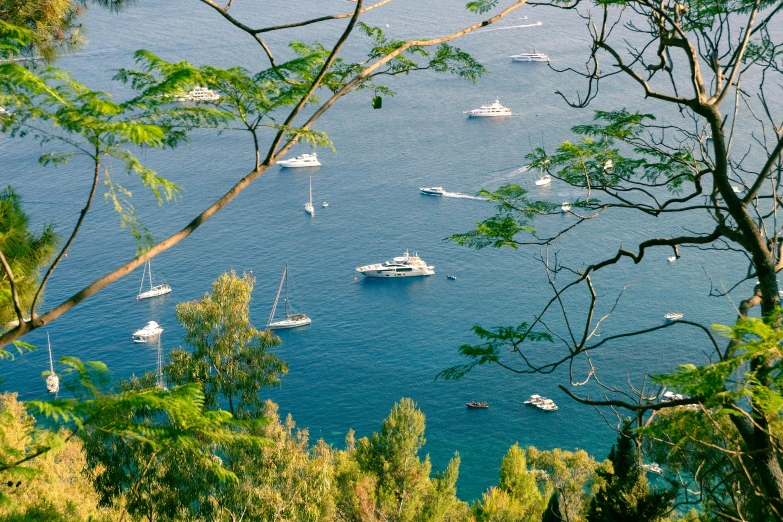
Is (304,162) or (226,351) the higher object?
(304,162)

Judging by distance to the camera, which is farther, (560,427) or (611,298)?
(611,298)

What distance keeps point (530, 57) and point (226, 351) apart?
54.7 metres

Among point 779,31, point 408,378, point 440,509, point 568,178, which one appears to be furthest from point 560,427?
point 779,31

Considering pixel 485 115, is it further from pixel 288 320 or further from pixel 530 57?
pixel 288 320

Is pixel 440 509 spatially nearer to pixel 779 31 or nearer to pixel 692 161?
pixel 692 161

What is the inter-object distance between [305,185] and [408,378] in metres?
20.4

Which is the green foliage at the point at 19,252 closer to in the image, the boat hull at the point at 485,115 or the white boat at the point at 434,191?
the white boat at the point at 434,191

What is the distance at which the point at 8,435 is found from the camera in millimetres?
9484

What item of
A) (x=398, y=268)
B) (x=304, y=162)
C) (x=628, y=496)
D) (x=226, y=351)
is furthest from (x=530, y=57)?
(x=628, y=496)

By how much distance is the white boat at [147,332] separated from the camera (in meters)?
35.3

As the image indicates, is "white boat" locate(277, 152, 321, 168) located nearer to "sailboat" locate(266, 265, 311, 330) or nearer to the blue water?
the blue water

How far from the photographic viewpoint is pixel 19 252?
592cm

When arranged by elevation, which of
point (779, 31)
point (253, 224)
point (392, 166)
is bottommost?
point (253, 224)

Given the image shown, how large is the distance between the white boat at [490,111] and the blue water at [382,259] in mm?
767
